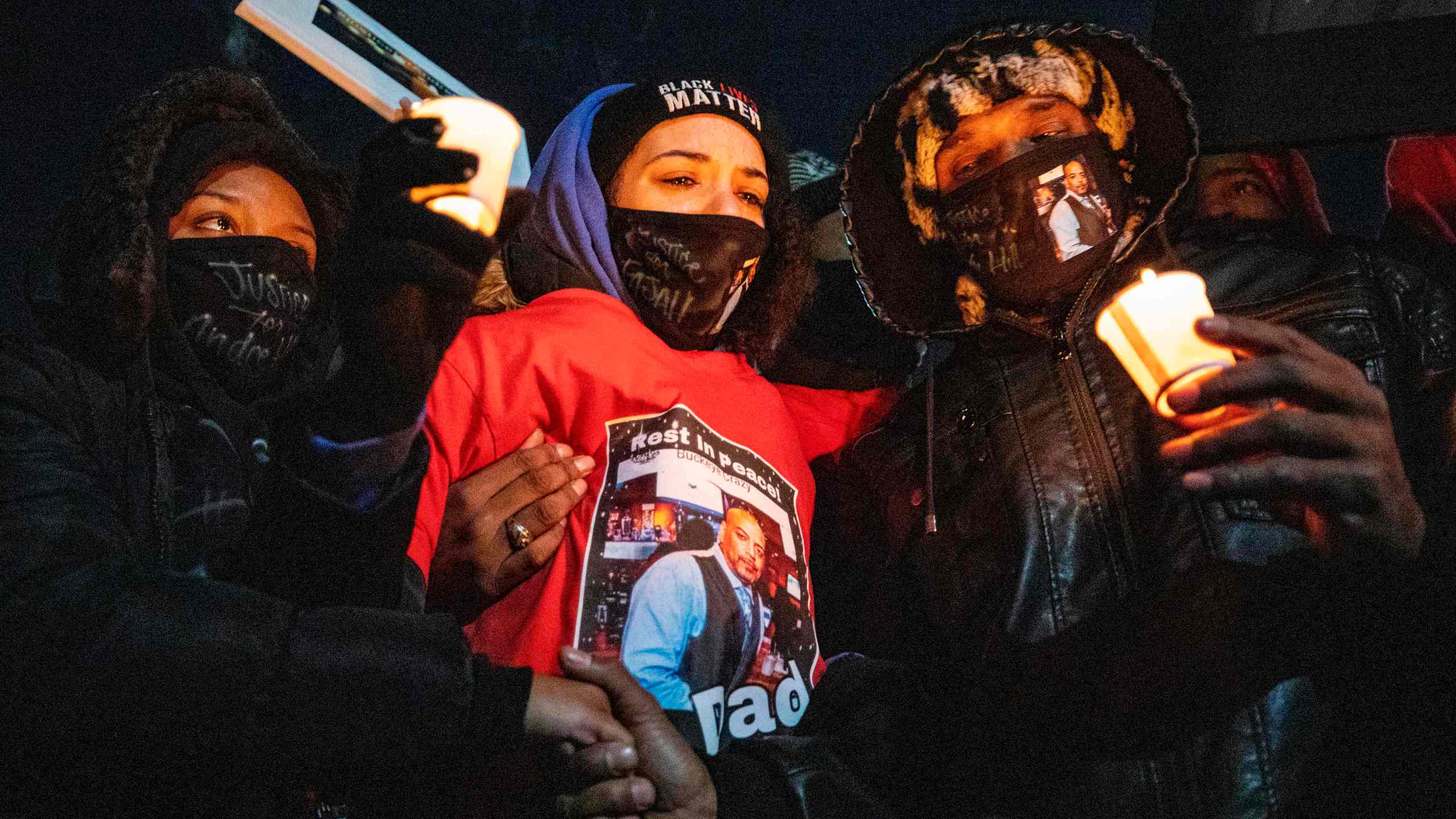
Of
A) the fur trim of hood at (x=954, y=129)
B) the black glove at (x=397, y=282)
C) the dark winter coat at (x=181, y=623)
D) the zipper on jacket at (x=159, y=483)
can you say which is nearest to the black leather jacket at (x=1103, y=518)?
the fur trim of hood at (x=954, y=129)

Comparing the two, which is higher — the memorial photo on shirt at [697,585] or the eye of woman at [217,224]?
the eye of woman at [217,224]

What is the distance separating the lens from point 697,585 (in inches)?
85.5

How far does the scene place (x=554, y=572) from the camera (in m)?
2.22

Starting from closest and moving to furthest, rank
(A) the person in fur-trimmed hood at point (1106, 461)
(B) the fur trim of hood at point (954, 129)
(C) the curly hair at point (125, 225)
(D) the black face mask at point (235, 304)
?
(A) the person in fur-trimmed hood at point (1106, 461) → (C) the curly hair at point (125, 225) → (D) the black face mask at point (235, 304) → (B) the fur trim of hood at point (954, 129)

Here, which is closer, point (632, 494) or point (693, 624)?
point (693, 624)

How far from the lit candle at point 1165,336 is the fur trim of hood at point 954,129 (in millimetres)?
1110

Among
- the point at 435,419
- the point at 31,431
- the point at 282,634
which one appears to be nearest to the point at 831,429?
the point at 435,419

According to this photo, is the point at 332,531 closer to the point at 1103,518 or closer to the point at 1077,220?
the point at 1103,518

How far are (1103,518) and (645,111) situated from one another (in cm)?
185

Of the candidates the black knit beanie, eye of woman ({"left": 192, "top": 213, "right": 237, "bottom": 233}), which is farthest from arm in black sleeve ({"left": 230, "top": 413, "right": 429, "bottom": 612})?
the black knit beanie

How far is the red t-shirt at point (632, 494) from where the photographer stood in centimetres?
214

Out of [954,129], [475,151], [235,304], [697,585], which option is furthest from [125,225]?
[954,129]

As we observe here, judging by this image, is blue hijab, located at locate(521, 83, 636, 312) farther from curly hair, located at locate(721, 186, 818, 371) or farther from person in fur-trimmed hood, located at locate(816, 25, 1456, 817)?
person in fur-trimmed hood, located at locate(816, 25, 1456, 817)

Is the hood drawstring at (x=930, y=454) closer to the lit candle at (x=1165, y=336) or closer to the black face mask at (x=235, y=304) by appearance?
the lit candle at (x=1165, y=336)
